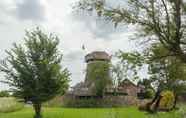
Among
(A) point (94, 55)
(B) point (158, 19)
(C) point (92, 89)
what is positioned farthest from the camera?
(A) point (94, 55)

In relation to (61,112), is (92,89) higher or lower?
higher

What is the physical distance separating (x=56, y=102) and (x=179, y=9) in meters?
52.1

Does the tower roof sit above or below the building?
above

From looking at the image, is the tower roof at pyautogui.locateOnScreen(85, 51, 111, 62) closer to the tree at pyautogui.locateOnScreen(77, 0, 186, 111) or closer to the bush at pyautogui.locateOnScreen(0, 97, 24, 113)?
the bush at pyautogui.locateOnScreen(0, 97, 24, 113)

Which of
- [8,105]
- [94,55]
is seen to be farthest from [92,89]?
[8,105]

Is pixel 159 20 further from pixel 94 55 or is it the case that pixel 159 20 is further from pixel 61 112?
pixel 94 55

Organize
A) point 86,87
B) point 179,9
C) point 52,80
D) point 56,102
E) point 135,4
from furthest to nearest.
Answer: point 86,87, point 56,102, point 52,80, point 135,4, point 179,9

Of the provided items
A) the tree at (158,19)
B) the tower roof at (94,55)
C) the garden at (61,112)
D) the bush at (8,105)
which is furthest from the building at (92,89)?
the tree at (158,19)

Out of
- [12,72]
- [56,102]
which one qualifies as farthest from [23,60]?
[56,102]

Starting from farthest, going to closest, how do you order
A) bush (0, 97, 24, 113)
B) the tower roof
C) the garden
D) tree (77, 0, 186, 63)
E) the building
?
1. the tower roof
2. the building
3. bush (0, 97, 24, 113)
4. the garden
5. tree (77, 0, 186, 63)

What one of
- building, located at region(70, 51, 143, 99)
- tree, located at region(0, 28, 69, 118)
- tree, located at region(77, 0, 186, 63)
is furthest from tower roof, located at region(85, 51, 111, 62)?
tree, located at region(77, 0, 186, 63)

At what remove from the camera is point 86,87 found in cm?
7625

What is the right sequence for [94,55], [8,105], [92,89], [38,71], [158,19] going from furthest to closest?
[94,55]
[92,89]
[8,105]
[38,71]
[158,19]

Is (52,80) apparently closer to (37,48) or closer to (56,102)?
(37,48)
